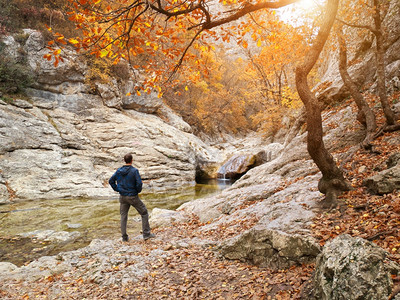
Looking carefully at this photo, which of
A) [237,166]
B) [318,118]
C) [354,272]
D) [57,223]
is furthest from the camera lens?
[237,166]

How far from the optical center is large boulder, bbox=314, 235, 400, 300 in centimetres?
201

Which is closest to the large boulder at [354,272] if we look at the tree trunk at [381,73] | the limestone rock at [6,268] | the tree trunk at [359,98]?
the tree trunk at [359,98]

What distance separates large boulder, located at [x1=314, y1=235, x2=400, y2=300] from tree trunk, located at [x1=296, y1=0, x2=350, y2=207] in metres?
2.88

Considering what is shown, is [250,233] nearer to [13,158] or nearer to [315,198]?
[315,198]

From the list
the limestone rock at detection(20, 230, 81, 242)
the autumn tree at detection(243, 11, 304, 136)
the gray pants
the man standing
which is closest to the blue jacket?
the man standing

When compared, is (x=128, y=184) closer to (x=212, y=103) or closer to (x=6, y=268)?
(x=6, y=268)

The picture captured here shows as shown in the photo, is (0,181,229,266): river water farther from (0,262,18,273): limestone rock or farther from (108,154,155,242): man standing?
(108,154,155,242): man standing

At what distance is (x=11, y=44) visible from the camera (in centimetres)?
1900

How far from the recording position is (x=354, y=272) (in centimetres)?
213

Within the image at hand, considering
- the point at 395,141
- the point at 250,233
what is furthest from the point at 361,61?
the point at 250,233

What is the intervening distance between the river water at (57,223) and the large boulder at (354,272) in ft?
25.0

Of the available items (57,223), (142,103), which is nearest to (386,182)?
(57,223)

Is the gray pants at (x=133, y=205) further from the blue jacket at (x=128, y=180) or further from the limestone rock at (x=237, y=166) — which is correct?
the limestone rock at (x=237, y=166)

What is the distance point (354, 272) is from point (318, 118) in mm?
3515
